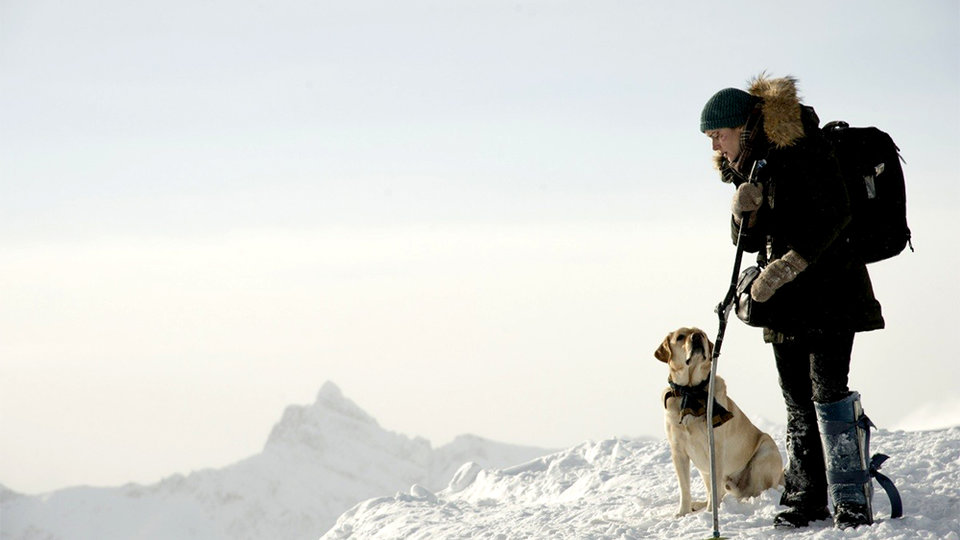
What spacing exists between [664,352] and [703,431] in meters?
0.65

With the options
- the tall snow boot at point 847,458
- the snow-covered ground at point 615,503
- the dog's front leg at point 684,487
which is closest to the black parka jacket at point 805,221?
the tall snow boot at point 847,458

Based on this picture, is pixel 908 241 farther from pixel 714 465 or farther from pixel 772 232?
pixel 714 465

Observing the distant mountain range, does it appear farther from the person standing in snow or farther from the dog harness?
the person standing in snow

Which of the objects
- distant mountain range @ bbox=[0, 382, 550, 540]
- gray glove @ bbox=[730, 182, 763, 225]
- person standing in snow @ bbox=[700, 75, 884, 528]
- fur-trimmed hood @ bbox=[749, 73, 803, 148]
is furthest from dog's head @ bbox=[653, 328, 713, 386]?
distant mountain range @ bbox=[0, 382, 550, 540]

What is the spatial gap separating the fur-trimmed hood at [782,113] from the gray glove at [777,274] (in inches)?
27.4

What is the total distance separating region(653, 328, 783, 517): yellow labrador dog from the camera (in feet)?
21.4

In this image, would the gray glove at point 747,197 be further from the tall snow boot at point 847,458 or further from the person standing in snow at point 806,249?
the tall snow boot at point 847,458

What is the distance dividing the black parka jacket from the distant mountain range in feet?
456

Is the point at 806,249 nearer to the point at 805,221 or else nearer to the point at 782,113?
the point at 805,221

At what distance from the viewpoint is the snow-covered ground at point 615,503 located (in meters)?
6.11

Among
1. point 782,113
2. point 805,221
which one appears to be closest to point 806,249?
point 805,221

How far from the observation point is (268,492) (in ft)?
584

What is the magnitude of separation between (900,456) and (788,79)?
380cm

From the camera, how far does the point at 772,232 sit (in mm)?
5676
